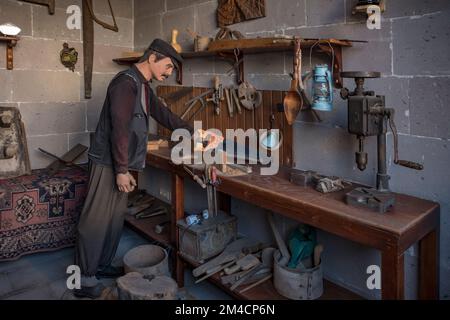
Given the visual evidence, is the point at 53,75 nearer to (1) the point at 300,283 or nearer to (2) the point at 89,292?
(2) the point at 89,292

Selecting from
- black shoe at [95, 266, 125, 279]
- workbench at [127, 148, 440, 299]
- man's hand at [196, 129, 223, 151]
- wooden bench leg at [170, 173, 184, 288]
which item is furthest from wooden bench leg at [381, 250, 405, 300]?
black shoe at [95, 266, 125, 279]

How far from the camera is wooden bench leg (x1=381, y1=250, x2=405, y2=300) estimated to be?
1474 mm

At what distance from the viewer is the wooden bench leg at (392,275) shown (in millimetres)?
1474

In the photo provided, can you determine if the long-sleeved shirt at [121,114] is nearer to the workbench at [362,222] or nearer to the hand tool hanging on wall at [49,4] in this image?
the workbench at [362,222]

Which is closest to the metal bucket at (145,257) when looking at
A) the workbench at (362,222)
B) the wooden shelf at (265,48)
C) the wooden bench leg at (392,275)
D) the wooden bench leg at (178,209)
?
the wooden bench leg at (178,209)

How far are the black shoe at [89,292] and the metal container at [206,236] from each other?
57 centimetres

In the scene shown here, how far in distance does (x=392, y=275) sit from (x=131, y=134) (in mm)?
1668

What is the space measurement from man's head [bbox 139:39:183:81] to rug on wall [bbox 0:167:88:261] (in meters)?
1.06

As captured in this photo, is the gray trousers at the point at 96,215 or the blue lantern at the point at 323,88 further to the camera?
the gray trousers at the point at 96,215

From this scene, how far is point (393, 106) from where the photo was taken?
199 centimetres

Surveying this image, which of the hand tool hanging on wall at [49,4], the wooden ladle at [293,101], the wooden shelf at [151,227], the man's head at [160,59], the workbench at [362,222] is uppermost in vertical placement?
the hand tool hanging on wall at [49,4]

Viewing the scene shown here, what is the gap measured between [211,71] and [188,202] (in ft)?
3.83
